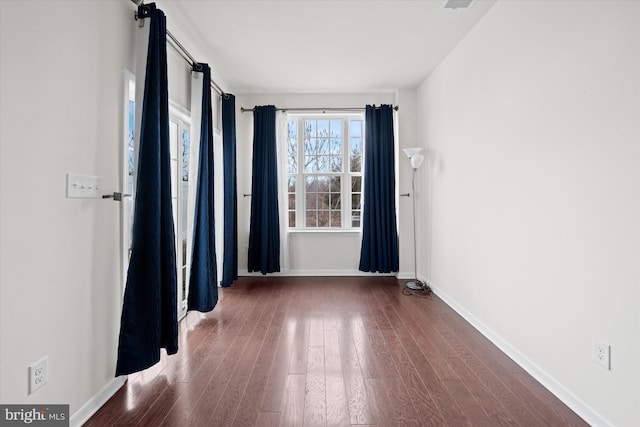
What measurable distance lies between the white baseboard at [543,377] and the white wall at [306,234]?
1.93 metres

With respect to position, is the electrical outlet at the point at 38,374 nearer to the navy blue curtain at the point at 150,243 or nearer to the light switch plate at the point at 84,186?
the navy blue curtain at the point at 150,243

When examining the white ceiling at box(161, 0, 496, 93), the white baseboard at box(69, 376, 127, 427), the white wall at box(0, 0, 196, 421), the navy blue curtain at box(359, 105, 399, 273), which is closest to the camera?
the white wall at box(0, 0, 196, 421)

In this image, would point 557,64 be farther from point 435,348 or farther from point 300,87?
point 300,87

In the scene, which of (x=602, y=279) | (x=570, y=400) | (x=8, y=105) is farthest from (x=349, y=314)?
(x=8, y=105)

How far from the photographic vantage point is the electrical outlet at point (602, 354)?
5.10ft

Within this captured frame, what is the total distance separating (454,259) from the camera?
3.31 meters

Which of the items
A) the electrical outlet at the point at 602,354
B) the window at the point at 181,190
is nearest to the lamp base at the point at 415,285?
the electrical outlet at the point at 602,354

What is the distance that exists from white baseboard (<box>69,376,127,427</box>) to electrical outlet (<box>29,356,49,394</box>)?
0.31m

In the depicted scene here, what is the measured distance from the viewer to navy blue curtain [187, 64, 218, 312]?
2.94 m

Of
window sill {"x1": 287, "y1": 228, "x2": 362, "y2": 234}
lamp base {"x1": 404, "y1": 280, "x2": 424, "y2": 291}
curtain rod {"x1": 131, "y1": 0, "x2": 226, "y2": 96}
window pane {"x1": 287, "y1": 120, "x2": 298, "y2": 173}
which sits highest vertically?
curtain rod {"x1": 131, "y1": 0, "x2": 226, "y2": 96}

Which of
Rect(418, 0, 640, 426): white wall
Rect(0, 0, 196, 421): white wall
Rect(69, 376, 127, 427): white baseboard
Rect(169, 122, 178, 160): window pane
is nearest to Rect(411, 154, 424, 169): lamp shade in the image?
Rect(418, 0, 640, 426): white wall

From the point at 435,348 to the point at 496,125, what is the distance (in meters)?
1.81

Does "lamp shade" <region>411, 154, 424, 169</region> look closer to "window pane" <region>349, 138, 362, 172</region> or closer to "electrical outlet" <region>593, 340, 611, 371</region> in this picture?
"window pane" <region>349, 138, 362, 172</region>

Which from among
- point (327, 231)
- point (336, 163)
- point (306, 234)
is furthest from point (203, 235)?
point (336, 163)
